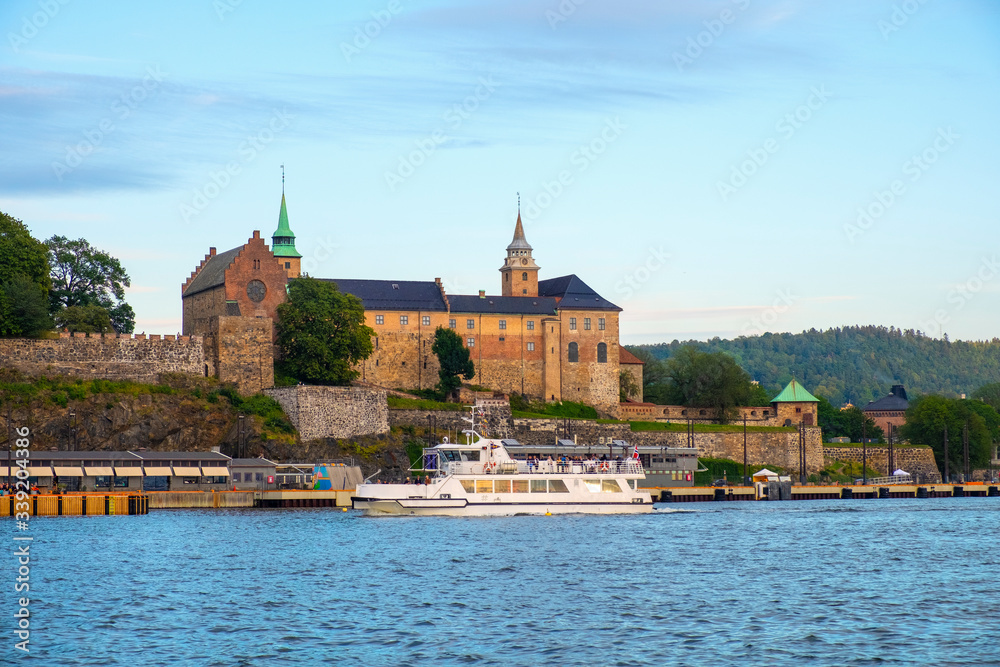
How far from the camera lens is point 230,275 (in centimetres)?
9669

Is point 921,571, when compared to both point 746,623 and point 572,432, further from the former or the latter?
point 572,432

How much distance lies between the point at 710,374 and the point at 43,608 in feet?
311

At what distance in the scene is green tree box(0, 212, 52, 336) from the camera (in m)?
85.7

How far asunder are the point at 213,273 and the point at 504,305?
28090 mm

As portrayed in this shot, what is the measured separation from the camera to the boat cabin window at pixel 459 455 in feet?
231

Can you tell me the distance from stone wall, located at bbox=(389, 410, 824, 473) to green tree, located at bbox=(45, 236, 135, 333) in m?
21.9

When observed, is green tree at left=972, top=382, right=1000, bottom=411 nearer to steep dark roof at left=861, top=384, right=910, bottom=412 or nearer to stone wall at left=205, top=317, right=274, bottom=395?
steep dark roof at left=861, top=384, right=910, bottom=412

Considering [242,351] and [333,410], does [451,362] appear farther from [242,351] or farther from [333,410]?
[242,351]

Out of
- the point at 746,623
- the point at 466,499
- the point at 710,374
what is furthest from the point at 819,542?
the point at 710,374

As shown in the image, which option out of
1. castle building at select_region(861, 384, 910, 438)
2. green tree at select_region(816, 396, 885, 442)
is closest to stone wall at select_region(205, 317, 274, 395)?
green tree at select_region(816, 396, 885, 442)

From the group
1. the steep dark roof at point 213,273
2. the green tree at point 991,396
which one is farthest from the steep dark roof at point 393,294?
the green tree at point 991,396

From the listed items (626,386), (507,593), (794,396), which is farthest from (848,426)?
(507,593)

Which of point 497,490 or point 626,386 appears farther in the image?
point 626,386

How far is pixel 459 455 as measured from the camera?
231 feet
